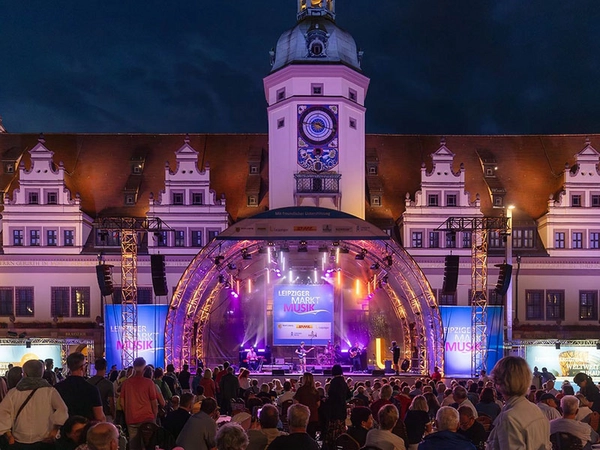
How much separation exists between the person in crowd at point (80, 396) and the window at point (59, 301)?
96.1 ft

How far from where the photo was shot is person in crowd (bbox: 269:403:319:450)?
6578mm

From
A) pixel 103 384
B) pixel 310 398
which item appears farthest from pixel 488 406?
pixel 103 384

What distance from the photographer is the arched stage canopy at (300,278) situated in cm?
2773

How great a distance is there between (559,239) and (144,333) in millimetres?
20292

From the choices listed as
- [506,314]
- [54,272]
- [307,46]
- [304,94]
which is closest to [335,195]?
[304,94]

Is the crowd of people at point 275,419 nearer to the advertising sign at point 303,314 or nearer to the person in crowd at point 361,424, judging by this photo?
the person in crowd at point 361,424

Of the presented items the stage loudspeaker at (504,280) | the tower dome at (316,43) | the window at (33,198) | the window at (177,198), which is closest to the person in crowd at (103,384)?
the stage loudspeaker at (504,280)

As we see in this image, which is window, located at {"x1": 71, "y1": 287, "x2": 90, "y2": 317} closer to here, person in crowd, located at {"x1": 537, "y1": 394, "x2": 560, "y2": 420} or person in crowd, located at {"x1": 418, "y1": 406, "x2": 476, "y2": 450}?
person in crowd, located at {"x1": 537, "y1": 394, "x2": 560, "y2": 420}

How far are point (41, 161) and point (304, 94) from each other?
12.9 meters

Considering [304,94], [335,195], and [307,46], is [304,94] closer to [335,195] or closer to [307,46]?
[307,46]

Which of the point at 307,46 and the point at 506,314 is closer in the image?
the point at 506,314

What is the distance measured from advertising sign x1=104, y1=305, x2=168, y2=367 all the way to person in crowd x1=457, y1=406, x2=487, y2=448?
2093cm

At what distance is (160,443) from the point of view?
827cm

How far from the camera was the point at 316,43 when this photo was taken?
35.6m
